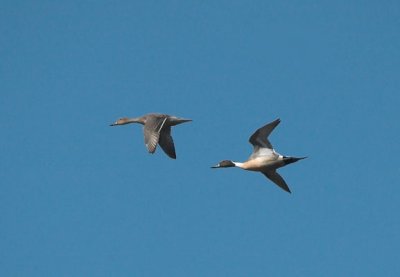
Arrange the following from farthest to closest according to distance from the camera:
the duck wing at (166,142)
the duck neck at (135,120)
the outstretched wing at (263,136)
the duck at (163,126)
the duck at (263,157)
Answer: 1. the duck neck at (135,120)
2. the duck wing at (166,142)
3. the duck at (163,126)
4. the duck at (263,157)
5. the outstretched wing at (263,136)

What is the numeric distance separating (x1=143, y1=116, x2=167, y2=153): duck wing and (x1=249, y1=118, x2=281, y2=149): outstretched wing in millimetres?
3011

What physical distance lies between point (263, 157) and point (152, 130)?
3.91 m

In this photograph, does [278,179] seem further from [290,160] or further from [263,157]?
[290,160]

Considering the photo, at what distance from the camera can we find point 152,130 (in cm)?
2667

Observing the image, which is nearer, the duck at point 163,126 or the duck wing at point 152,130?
the duck wing at point 152,130

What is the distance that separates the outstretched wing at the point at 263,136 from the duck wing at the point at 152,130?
3.01 meters

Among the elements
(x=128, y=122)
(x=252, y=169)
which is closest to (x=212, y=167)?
(x=252, y=169)

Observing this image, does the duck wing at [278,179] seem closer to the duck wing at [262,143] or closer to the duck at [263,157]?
the duck at [263,157]

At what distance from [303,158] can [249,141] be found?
1.69 metres

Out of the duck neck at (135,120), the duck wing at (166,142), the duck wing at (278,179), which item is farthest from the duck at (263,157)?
the duck neck at (135,120)

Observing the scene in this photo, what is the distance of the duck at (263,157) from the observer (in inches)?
936

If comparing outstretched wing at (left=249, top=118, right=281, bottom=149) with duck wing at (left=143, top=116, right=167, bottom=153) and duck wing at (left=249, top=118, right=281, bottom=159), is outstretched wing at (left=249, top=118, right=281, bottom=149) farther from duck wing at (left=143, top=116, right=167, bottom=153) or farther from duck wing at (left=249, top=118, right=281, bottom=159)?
duck wing at (left=143, top=116, right=167, bottom=153)

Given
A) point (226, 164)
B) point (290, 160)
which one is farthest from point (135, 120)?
point (290, 160)

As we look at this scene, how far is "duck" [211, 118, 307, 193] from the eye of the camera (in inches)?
936
